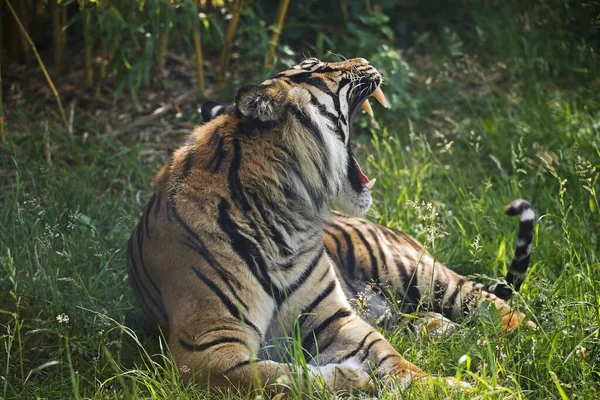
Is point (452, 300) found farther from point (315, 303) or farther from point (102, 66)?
point (102, 66)

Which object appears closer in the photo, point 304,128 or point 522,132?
point 304,128

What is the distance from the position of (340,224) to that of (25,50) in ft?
12.1

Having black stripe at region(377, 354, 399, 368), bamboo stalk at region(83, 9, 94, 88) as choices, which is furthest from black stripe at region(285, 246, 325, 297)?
bamboo stalk at region(83, 9, 94, 88)

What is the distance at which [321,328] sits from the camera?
3.33m

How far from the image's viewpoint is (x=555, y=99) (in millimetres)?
6004

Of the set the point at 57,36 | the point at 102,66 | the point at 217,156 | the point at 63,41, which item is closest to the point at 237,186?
the point at 217,156

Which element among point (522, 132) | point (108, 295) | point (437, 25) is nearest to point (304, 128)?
point (108, 295)

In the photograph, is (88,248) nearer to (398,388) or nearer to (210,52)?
(398,388)

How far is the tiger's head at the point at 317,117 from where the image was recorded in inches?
125

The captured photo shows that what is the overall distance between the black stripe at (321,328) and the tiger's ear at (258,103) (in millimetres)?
897

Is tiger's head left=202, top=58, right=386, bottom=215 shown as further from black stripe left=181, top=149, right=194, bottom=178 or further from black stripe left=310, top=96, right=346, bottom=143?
black stripe left=181, top=149, right=194, bottom=178

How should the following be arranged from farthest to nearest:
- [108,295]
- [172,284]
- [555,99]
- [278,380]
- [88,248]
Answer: [555,99]
[88,248]
[108,295]
[172,284]
[278,380]

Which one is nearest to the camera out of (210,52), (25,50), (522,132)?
(522,132)

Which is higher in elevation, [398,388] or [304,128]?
[304,128]
